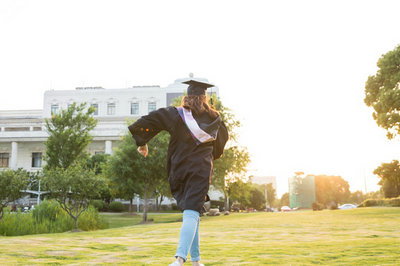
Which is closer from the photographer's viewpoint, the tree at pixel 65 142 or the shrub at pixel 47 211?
the shrub at pixel 47 211

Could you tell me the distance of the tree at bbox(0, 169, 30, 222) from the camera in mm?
15311

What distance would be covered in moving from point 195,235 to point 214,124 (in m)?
1.17

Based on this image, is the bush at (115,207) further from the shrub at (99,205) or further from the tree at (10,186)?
the tree at (10,186)

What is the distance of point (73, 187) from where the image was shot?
53.4 ft

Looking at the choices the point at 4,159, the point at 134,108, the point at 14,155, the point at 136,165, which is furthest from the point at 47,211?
the point at 134,108

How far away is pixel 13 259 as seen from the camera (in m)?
4.60

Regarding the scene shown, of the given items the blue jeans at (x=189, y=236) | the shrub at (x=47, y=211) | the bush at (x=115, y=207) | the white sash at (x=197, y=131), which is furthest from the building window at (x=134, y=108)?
the blue jeans at (x=189, y=236)

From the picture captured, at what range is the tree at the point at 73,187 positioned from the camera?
52.5 ft

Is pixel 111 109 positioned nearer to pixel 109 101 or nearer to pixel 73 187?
pixel 109 101

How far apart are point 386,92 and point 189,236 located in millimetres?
22061

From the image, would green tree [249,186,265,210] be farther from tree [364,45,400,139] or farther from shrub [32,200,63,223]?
shrub [32,200,63,223]

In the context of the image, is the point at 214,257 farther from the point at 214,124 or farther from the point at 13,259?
the point at 13,259

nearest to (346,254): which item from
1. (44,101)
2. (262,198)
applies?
(262,198)

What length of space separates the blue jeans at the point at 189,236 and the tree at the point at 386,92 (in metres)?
21.0
